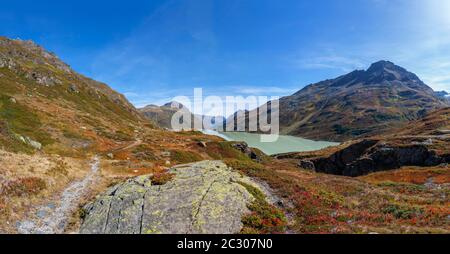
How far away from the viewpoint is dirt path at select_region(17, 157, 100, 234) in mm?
21031

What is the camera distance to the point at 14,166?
30.3 metres

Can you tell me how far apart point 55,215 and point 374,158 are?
3465 inches

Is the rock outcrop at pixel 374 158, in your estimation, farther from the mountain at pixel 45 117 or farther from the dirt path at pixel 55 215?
the dirt path at pixel 55 215

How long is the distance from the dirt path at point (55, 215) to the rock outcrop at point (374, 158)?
78182 mm

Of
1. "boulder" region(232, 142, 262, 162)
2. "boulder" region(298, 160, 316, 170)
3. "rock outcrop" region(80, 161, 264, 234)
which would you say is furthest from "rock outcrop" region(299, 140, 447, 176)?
"rock outcrop" region(80, 161, 264, 234)

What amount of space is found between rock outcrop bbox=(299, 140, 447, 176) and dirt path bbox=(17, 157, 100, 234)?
257 feet

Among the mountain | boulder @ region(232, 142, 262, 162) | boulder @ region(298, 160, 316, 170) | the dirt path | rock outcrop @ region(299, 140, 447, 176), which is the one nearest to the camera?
the dirt path

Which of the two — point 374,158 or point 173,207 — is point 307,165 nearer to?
point 374,158

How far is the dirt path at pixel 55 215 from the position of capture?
69.0 ft

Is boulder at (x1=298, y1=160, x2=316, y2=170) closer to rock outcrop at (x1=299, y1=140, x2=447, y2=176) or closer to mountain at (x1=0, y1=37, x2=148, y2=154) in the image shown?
rock outcrop at (x1=299, y1=140, x2=447, y2=176)

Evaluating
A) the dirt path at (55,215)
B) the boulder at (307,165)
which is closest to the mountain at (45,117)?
the dirt path at (55,215)
